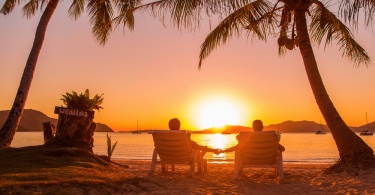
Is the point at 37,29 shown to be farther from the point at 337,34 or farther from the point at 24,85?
the point at 337,34

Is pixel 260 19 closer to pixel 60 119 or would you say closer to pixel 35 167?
pixel 60 119

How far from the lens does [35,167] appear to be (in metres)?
7.26

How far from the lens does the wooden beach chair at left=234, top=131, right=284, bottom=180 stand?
802cm

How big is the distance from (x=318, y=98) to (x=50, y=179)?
19.8 ft

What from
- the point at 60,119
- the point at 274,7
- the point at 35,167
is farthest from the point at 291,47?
the point at 35,167

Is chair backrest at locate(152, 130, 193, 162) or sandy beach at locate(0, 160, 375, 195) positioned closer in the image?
sandy beach at locate(0, 160, 375, 195)

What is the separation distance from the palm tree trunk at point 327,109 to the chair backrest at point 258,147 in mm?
1891

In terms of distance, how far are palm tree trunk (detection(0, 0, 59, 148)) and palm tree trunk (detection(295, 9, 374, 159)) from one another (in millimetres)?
7483

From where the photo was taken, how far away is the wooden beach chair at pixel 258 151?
802 cm

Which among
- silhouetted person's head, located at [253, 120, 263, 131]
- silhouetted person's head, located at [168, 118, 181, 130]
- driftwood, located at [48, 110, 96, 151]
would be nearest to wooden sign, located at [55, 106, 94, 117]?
driftwood, located at [48, 110, 96, 151]

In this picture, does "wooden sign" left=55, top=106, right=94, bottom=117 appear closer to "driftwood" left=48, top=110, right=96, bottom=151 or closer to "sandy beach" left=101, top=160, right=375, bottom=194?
"driftwood" left=48, top=110, right=96, bottom=151

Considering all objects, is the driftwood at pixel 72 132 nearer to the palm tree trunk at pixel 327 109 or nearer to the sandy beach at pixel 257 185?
the sandy beach at pixel 257 185

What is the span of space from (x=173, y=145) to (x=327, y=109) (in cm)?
359

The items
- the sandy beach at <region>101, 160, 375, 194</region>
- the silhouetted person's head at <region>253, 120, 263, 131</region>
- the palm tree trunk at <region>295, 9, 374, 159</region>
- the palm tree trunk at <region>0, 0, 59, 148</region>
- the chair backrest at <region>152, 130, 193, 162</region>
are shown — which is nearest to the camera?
the sandy beach at <region>101, 160, 375, 194</region>
